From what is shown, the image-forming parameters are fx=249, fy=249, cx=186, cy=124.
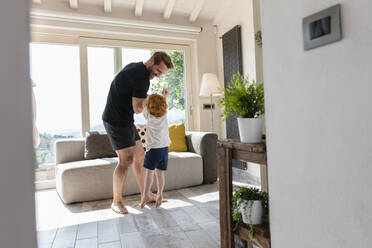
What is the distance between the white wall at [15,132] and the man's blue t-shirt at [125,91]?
1934mm

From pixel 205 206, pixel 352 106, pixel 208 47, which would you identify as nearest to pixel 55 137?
pixel 205 206

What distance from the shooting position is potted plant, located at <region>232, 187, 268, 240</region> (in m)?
1.08

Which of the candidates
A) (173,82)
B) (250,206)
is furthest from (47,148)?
(250,206)

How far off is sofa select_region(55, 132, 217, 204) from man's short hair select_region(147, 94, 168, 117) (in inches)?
27.5

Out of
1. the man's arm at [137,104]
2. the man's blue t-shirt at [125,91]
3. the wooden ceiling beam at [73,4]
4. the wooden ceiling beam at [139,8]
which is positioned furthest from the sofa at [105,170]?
the wooden ceiling beam at [139,8]

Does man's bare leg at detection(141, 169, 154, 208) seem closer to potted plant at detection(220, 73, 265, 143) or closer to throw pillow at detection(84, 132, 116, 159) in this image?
throw pillow at detection(84, 132, 116, 159)

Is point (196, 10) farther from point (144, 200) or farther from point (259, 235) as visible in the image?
point (259, 235)

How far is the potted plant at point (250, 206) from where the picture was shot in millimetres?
1077

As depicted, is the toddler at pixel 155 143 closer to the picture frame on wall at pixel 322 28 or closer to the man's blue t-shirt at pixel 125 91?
the man's blue t-shirt at pixel 125 91

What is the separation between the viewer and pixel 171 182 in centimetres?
289

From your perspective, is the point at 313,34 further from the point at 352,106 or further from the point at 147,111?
the point at 147,111

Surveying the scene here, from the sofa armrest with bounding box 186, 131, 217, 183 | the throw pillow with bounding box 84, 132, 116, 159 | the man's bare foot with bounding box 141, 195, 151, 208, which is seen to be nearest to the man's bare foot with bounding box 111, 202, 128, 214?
the man's bare foot with bounding box 141, 195, 151, 208

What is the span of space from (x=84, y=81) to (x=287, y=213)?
347 cm

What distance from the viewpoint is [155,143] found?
7.84ft
